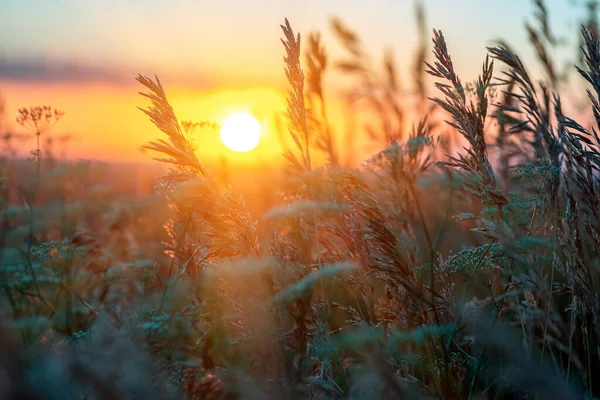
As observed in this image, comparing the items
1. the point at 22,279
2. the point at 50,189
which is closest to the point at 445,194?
the point at 22,279

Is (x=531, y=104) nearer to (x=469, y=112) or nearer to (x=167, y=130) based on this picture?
(x=469, y=112)

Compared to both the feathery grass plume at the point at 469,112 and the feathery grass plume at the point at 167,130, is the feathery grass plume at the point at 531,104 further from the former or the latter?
the feathery grass plume at the point at 167,130

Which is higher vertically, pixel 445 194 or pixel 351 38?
pixel 351 38

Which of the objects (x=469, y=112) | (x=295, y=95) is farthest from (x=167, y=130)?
(x=469, y=112)

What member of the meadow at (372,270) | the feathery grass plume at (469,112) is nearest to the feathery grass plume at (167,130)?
the meadow at (372,270)

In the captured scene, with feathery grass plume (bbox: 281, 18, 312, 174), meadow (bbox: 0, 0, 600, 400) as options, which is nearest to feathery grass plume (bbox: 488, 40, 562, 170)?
meadow (bbox: 0, 0, 600, 400)

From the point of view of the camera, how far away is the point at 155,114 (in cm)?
238

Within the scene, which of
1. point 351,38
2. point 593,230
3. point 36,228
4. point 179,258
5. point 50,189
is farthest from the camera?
point 50,189

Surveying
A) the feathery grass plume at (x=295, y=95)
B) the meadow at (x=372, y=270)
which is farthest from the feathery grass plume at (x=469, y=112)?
the feathery grass plume at (x=295, y=95)

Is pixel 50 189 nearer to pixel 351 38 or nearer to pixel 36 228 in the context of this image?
pixel 36 228

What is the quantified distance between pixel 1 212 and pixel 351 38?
10.1ft

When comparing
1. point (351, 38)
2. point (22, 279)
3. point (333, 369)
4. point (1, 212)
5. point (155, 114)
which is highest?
point (351, 38)

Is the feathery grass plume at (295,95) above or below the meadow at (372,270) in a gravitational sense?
above

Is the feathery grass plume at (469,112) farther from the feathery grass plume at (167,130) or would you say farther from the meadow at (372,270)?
the feathery grass plume at (167,130)
